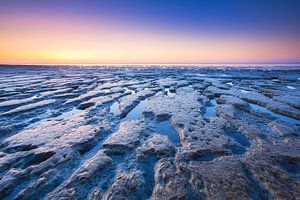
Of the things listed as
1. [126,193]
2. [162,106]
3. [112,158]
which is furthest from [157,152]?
[162,106]

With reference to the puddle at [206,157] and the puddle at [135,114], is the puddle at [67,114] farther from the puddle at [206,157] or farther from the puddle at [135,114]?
the puddle at [206,157]

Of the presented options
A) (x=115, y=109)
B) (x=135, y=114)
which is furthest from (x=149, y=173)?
(x=115, y=109)

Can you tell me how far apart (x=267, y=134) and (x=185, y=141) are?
5.72 ft

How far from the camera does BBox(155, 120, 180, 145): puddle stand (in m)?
3.51

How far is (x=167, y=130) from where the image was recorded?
394 cm

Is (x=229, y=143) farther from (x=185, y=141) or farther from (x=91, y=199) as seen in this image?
(x=91, y=199)

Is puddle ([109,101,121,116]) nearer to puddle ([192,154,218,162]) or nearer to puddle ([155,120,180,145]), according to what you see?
puddle ([155,120,180,145])

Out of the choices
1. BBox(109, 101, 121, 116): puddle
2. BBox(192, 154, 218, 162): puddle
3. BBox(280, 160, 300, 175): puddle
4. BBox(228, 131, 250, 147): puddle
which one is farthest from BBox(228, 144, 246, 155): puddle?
BBox(109, 101, 121, 116): puddle

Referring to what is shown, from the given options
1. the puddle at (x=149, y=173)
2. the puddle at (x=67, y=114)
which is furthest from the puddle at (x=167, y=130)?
the puddle at (x=67, y=114)

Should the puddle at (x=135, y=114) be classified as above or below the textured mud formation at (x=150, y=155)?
below

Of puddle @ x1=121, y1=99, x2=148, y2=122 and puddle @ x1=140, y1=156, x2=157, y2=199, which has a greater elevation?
puddle @ x1=140, y1=156, x2=157, y2=199

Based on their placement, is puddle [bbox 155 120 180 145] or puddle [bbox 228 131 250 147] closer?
puddle [bbox 228 131 250 147]

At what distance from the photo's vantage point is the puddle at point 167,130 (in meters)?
3.51

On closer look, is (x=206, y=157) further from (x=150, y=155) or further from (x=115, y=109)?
(x=115, y=109)
